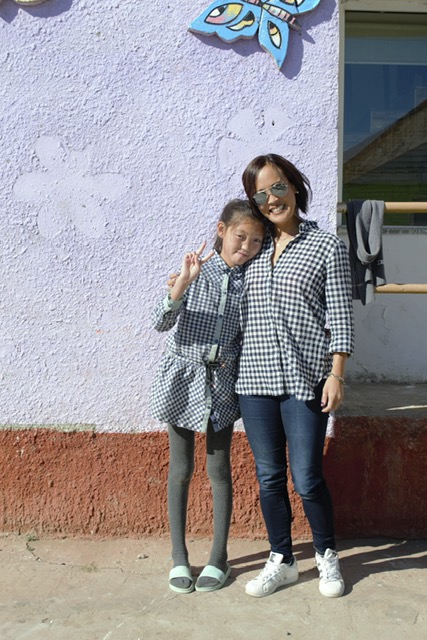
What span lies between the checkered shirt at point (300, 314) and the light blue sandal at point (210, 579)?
0.79 meters

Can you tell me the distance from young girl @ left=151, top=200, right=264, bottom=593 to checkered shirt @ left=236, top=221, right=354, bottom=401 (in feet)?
0.35

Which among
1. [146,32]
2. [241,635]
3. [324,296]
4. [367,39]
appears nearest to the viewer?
[241,635]

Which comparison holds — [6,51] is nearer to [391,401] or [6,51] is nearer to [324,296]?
[324,296]

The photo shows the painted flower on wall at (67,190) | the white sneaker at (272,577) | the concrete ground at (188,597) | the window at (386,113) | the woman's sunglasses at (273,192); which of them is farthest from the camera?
the window at (386,113)

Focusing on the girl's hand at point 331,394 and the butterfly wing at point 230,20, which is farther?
the butterfly wing at point 230,20

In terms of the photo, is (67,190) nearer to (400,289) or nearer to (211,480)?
(211,480)

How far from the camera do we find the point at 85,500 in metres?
3.38

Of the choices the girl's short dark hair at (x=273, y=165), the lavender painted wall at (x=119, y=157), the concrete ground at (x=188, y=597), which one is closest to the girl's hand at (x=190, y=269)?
the girl's short dark hair at (x=273, y=165)

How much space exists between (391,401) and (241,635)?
1.53 metres

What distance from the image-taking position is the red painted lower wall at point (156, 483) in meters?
3.34

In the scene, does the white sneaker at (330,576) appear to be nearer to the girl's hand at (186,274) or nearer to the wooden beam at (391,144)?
the girl's hand at (186,274)

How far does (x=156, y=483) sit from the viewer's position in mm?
3365

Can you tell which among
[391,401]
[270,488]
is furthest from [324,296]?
[391,401]

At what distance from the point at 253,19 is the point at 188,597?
99.7 inches
